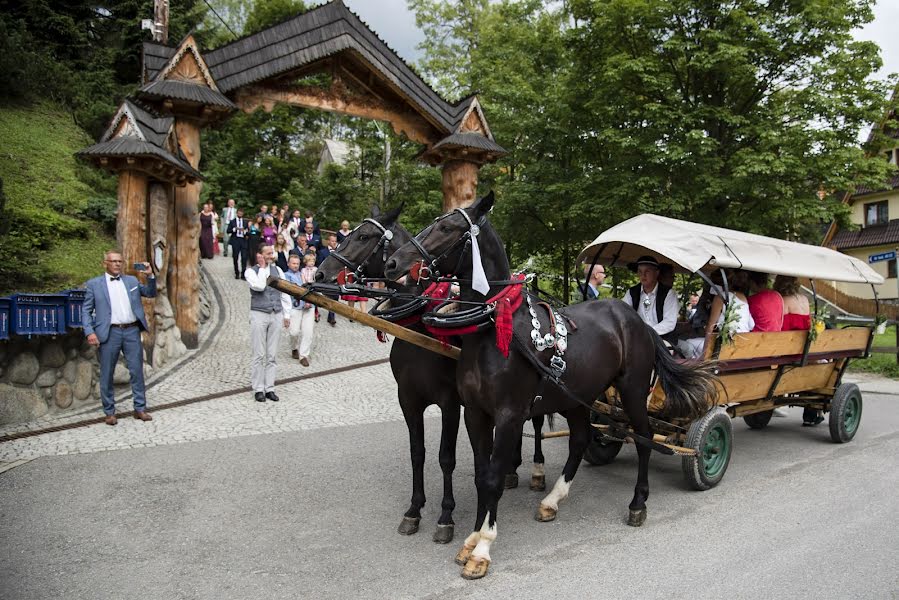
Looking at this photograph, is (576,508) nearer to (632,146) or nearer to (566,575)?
(566,575)

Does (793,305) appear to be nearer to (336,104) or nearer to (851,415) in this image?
(851,415)

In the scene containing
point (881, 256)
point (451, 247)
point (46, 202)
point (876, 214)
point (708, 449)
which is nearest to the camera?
point (451, 247)

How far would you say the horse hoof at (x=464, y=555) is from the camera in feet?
12.7

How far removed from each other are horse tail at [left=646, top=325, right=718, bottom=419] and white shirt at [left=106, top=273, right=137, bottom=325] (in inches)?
231

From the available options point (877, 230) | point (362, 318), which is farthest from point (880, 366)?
point (877, 230)

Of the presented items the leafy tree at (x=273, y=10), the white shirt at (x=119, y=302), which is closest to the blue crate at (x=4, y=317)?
the white shirt at (x=119, y=302)

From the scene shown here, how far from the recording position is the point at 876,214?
2842cm

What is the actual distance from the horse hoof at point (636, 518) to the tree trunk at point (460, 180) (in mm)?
9240

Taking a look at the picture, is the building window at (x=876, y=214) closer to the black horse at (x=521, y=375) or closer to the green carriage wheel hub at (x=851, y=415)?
the green carriage wheel hub at (x=851, y=415)

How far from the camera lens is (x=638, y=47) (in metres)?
13.9

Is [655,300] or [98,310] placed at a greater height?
[655,300]

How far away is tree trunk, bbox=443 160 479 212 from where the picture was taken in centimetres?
1304

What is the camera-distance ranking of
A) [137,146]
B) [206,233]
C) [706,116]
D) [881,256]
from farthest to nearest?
[206,233], [706,116], [881,256], [137,146]

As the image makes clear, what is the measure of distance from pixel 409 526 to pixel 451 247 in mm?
2117
